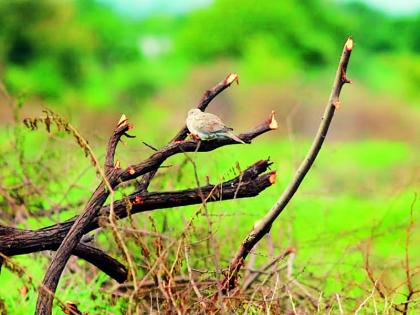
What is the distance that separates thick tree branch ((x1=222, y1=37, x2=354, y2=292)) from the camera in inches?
175

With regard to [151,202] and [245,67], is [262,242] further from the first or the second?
[245,67]

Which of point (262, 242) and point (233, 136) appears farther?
point (262, 242)

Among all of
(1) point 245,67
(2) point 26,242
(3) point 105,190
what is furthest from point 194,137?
(1) point 245,67

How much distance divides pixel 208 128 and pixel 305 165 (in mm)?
646

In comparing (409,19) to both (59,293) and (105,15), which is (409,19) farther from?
(59,293)

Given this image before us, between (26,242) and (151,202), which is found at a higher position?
(151,202)

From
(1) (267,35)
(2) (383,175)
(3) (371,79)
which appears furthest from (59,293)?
(1) (267,35)

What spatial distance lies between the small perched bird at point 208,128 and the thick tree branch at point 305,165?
0.44 meters

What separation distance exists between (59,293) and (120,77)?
149ft

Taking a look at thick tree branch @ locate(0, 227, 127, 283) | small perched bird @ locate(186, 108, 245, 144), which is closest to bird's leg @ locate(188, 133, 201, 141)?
small perched bird @ locate(186, 108, 245, 144)

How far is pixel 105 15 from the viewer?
6272 cm

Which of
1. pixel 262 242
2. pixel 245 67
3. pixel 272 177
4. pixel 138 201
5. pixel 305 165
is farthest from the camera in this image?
pixel 245 67

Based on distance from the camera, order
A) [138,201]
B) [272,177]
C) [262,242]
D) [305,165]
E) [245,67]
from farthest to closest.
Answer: [245,67]
[262,242]
[138,201]
[272,177]
[305,165]

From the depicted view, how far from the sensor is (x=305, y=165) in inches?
178
